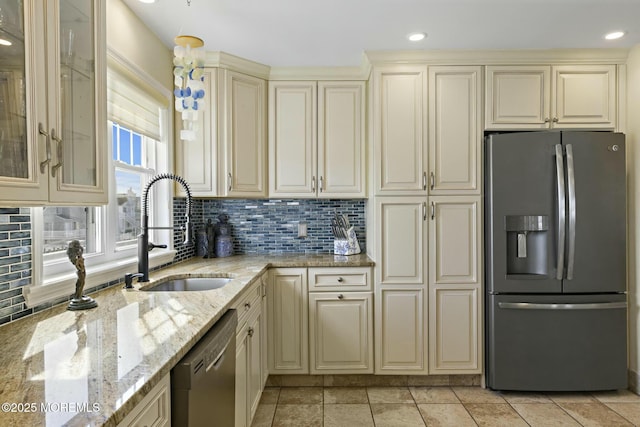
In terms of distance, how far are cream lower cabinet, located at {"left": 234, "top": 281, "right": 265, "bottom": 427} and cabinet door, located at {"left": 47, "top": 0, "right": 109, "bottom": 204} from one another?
865mm

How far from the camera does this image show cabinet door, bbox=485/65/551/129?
259 cm

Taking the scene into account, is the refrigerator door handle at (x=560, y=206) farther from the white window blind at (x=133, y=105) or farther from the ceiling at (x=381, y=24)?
the white window blind at (x=133, y=105)

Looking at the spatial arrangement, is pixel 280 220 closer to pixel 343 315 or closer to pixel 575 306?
pixel 343 315

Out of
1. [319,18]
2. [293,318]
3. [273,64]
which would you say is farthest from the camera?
[273,64]

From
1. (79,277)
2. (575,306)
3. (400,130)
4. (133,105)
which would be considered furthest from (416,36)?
(79,277)

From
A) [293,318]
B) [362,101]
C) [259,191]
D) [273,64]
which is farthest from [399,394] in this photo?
[273,64]

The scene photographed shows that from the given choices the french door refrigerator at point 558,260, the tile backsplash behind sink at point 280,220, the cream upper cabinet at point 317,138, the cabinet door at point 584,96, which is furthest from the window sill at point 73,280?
the cabinet door at point 584,96

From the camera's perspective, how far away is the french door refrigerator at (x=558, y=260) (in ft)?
7.97

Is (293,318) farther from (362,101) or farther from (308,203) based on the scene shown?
(362,101)

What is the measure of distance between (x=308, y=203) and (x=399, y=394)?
1.64m

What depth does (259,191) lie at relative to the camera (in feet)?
9.37

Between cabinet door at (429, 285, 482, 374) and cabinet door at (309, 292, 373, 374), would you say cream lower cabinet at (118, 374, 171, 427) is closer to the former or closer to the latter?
cabinet door at (309, 292, 373, 374)

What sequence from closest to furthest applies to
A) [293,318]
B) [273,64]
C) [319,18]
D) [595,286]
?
[319,18], [595,286], [293,318], [273,64]

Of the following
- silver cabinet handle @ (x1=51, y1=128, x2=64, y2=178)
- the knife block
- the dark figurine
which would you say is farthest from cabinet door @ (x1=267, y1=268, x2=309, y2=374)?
silver cabinet handle @ (x1=51, y1=128, x2=64, y2=178)
